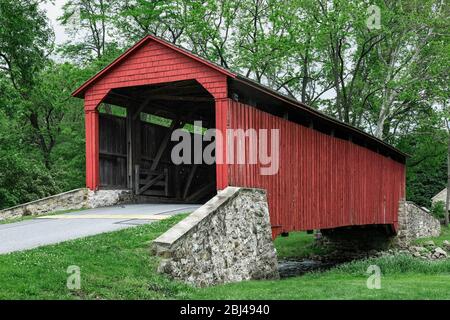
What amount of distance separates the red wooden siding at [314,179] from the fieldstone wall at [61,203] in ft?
15.4

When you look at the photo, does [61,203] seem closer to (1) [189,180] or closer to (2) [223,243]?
(1) [189,180]

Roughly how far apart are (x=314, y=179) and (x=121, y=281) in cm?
912

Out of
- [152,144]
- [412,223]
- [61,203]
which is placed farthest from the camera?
[412,223]

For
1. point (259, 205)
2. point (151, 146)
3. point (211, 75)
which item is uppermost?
point (211, 75)

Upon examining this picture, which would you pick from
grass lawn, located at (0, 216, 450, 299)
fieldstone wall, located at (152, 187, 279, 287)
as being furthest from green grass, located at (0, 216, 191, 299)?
fieldstone wall, located at (152, 187, 279, 287)

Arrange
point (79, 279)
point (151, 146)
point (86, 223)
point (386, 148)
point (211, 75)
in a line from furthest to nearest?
point (386, 148), point (151, 146), point (211, 75), point (86, 223), point (79, 279)

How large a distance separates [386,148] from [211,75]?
Answer: 11997 millimetres

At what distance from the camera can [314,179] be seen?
1529cm

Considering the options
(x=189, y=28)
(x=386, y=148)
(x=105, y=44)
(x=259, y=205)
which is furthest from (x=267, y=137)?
(x=105, y=44)

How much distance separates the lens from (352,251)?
24.1 m

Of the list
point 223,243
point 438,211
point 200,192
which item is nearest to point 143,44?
point 223,243

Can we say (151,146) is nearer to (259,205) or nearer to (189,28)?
(259,205)

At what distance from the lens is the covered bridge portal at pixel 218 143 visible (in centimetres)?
1233

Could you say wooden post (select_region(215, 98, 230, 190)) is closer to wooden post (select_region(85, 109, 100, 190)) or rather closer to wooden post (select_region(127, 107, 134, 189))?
wooden post (select_region(85, 109, 100, 190))
